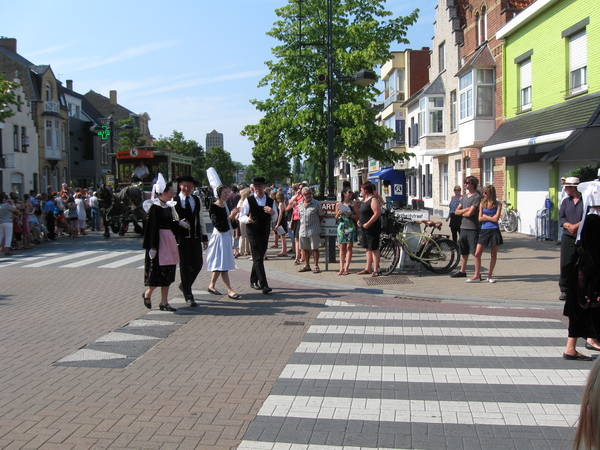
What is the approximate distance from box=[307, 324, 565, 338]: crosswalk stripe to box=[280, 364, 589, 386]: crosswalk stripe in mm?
1423

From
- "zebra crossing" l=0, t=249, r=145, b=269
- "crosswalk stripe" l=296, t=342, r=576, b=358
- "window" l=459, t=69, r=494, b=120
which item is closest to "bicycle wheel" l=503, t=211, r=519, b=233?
"window" l=459, t=69, r=494, b=120

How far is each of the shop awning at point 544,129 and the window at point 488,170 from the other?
2.17 m

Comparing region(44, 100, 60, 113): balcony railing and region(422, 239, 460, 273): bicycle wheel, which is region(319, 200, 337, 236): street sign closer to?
Result: region(422, 239, 460, 273): bicycle wheel

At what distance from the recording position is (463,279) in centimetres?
1120

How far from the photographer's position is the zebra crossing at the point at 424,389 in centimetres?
404

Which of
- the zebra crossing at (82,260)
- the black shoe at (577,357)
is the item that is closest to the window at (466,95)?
the zebra crossing at (82,260)

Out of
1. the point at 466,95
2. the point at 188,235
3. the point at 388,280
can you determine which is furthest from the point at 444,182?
the point at 188,235

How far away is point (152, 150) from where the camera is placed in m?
24.5

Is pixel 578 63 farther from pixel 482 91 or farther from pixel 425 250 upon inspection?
pixel 425 250

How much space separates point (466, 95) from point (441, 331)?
18067 millimetres

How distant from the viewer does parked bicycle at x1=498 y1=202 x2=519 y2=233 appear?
67.2 ft

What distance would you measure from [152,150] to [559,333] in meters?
20.2

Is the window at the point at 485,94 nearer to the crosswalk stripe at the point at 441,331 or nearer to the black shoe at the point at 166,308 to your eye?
the crosswalk stripe at the point at 441,331

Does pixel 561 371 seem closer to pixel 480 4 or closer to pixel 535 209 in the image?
pixel 535 209
